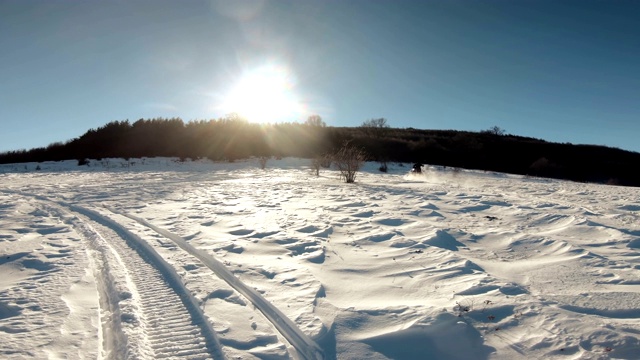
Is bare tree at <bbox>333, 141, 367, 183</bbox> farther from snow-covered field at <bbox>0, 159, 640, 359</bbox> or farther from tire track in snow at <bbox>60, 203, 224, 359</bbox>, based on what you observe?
tire track in snow at <bbox>60, 203, 224, 359</bbox>

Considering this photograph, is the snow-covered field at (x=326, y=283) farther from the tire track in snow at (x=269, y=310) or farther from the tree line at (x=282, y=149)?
the tree line at (x=282, y=149)

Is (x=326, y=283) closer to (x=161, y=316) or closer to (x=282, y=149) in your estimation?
(x=161, y=316)

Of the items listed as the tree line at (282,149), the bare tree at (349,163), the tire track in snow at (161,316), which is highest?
the tree line at (282,149)

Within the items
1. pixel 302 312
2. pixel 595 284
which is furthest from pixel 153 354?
pixel 595 284

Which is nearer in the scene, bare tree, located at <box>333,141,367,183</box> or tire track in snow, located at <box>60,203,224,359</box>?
tire track in snow, located at <box>60,203,224,359</box>

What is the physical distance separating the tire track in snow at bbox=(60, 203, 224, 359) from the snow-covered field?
17 mm

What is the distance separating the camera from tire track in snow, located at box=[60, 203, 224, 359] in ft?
10.1

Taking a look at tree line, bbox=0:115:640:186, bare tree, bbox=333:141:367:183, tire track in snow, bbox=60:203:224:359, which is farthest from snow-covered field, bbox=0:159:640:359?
tree line, bbox=0:115:640:186

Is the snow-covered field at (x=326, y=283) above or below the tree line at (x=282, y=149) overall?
below

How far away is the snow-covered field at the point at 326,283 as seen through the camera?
311cm

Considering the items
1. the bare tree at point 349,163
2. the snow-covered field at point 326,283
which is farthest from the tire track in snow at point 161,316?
the bare tree at point 349,163

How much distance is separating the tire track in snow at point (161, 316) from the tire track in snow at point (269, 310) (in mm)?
550

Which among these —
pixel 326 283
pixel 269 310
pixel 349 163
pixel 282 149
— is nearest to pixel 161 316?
pixel 269 310

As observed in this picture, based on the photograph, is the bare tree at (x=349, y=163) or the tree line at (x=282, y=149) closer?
the bare tree at (x=349, y=163)
